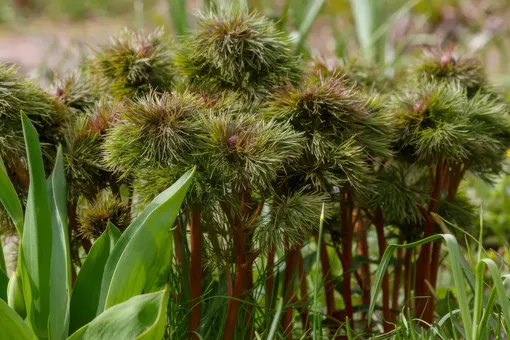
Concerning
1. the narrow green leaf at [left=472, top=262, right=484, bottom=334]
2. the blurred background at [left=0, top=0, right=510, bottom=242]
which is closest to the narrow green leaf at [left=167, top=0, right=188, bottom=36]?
the blurred background at [left=0, top=0, right=510, bottom=242]

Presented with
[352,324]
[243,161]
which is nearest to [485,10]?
[352,324]

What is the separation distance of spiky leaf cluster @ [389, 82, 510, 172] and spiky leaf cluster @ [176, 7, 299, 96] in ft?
0.84

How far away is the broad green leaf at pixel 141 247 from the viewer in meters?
1.29

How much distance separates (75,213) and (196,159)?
1.35 feet

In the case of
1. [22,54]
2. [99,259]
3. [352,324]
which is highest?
[22,54]

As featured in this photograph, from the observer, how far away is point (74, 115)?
1701mm

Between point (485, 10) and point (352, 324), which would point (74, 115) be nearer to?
point (352, 324)

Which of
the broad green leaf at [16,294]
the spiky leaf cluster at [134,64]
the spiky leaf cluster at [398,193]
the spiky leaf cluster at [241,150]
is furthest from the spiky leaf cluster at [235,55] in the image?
the broad green leaf at [16,294]

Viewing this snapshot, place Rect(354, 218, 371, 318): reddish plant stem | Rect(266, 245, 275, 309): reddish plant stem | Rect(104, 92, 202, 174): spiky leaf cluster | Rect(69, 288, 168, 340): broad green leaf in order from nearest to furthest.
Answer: Rect(69, 288, 168, 340): broad green leaf → Rect(104, 92, 202, 174): spiky leaf cluster → Rect(266, 245, 275, 309): reddish plant stem → Rect(354, 218, 371, 318): reddish plant stem

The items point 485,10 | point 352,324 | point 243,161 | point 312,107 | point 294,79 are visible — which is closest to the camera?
point 243,161

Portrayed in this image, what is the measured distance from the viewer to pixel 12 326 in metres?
1.26

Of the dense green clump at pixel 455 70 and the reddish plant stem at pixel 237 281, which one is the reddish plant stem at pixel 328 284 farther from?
the dense green clump at pixel 455 70

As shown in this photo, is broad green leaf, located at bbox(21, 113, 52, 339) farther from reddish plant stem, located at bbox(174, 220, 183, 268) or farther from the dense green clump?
the dense green clump

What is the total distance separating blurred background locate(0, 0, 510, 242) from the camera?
274cm
